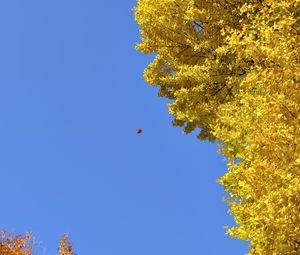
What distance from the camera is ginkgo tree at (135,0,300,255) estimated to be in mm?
6930

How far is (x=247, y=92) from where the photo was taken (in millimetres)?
10289

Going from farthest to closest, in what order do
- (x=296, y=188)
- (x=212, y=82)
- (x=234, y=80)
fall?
(x=212, y=82) < (x=234, y=80) < (x=296, y=188)

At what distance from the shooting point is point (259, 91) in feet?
32.2

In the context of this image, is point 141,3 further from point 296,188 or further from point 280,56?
point 296,188

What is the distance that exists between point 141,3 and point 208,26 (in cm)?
296

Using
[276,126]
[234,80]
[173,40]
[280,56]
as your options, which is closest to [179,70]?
[173,40]

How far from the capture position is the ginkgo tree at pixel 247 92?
693 cm

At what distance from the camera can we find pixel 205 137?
18.7 m


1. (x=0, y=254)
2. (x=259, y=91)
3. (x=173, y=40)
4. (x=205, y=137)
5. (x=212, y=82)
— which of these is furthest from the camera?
(x=0, y=254)

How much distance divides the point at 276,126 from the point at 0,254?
29.2 meters

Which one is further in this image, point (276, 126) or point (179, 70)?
point (179, 70)

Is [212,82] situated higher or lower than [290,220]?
higher

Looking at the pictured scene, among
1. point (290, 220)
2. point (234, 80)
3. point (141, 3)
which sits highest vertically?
point (141, 3)

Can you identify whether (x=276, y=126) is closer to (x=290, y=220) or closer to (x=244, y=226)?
(x=290, y=220)
